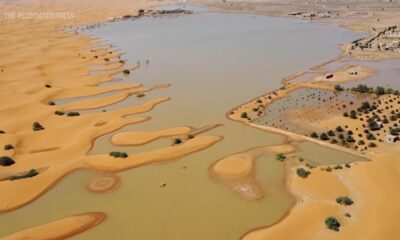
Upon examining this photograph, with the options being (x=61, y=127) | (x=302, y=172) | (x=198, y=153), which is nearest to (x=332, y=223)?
(x=302, y=172)

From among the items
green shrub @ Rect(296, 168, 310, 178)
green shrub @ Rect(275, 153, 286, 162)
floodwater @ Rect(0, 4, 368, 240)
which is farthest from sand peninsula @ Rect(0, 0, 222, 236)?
green shrub @ Rect(296, 168, 310, 178)

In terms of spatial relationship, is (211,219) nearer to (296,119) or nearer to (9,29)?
(296,119)

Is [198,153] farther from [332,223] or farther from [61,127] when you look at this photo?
[61,127]

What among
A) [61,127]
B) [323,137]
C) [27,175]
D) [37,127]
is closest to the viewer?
[27,175]

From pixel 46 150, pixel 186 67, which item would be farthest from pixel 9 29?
pixel 46 150

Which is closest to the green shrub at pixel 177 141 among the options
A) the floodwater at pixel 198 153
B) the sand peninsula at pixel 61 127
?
the sand peninsula at pixel 61 127

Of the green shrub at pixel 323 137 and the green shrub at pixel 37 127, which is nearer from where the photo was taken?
the green shrub at pixel 323 137

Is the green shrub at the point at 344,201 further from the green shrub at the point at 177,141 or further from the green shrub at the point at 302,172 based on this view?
the green shrub at the point at 177,141
